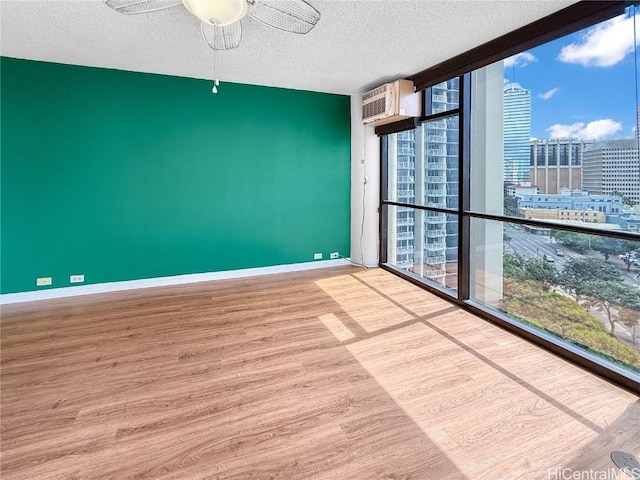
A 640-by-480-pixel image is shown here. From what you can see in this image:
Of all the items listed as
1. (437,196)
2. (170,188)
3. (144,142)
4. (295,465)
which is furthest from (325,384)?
(144,142)

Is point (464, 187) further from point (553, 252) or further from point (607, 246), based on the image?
point (607, 246)

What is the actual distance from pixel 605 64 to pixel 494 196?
1.30m

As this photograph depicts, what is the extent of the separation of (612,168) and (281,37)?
2935mm

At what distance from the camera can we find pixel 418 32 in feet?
10.2

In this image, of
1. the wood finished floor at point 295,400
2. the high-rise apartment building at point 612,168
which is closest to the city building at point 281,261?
the wood finished floor at point 295,400

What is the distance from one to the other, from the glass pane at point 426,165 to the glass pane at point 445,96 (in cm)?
13

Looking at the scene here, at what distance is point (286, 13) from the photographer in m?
2.35

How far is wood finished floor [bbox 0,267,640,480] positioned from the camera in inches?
66.0

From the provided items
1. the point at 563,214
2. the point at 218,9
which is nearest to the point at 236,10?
the point at 218,9

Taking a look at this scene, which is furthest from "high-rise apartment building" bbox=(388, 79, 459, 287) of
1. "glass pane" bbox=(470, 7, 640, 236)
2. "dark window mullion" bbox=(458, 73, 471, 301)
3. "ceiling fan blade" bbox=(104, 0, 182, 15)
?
"ceiling fan blade" bbox=(104, 0, 182, 15)

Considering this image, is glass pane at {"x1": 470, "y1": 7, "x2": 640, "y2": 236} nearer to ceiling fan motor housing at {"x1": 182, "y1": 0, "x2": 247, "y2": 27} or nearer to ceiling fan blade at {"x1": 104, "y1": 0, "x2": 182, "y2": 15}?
ceiling fan motor housing at {"x1": 182, "y1": 0, "x2": 247, "y2": 27}

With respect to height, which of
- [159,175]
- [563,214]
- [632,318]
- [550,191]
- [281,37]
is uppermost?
[281,37]

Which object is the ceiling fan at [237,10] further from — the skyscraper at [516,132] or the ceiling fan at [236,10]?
the skyscraper at [516,132]

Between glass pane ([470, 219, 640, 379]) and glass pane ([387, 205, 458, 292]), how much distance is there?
35 centimetres
